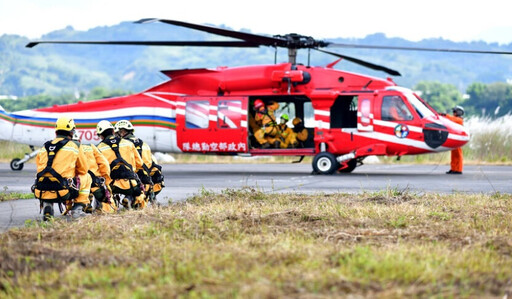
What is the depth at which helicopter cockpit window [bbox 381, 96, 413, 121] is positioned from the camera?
72.5ft

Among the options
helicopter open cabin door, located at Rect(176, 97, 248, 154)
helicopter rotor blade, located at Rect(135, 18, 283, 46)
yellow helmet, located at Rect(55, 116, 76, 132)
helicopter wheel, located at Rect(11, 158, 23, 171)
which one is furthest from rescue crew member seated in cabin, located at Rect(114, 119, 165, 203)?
helicopter wheel, located at Rect(11, 158, 23, 171)

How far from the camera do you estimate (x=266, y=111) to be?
2314 centimetres

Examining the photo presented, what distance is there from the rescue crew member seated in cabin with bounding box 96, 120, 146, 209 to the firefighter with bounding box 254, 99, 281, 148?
9.99 meters

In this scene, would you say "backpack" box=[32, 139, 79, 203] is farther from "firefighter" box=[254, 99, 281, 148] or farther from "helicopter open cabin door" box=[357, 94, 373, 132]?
"helicopter open cabin door" box=[357, 94, 373, 132]

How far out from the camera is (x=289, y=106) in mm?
24172

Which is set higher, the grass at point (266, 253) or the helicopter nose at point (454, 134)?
the helicopter nose at point (454, 134)

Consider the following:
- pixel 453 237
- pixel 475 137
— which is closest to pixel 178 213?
pixel 453 237

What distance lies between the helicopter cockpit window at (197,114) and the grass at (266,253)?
11.4 metres

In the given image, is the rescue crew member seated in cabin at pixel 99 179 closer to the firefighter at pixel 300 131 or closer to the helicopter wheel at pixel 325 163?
the helicopter wheel at pixel 325 163

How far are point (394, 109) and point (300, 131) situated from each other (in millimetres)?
2628

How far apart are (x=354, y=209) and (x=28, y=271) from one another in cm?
520

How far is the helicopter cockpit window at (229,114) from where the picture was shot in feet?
75.3

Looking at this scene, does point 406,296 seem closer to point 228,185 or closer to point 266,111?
point 228,185

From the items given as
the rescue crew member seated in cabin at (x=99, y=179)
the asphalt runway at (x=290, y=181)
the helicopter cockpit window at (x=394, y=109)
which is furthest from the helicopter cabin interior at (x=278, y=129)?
the rescue crew member seated in cabin at (x=99, y=179)
